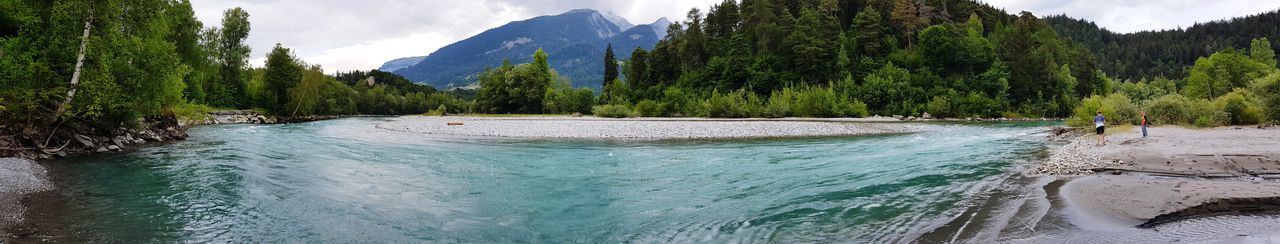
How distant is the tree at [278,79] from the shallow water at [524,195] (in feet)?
192

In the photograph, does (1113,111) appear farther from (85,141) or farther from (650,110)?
(650,110)

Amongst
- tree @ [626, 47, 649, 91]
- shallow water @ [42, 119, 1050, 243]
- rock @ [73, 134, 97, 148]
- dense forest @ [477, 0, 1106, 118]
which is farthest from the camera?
tree @ [626, 47, 649, 91]

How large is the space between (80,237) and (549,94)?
75.9 metres

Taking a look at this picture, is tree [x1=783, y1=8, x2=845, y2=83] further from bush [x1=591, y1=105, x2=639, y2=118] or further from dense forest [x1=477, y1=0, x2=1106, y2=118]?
bush [x1=591, y1=105, x2=639, y2=118]

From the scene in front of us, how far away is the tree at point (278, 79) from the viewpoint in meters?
70.2

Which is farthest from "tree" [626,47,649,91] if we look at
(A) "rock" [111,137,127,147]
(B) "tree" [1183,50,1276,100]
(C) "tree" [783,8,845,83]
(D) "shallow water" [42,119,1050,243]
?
(A) "rock" [111,137,127,147]

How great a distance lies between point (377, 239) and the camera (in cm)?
765

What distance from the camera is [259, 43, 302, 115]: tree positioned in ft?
230

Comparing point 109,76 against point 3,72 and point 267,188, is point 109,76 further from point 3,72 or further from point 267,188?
point 267,188

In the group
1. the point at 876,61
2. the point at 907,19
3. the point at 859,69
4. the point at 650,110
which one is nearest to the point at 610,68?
the point at 650,110

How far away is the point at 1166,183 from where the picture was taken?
32.0 feet

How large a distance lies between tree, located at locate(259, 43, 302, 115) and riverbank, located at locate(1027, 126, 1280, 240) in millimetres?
79672

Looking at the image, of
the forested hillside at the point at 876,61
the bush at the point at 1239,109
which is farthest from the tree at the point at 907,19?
the bush at the point at 1239,109

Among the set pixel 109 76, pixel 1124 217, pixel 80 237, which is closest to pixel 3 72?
pixel 109 76
